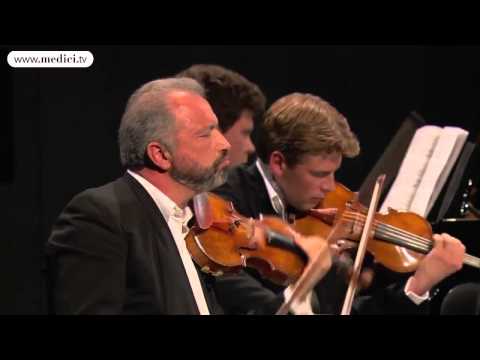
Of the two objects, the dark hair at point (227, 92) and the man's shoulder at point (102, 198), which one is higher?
the dark hair at point (227, 92)

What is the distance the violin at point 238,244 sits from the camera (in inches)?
88.5

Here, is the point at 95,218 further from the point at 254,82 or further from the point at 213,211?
the point at 254,82

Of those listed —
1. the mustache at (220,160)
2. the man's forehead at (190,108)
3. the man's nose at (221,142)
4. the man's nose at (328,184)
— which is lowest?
the man's nose at (328,184)

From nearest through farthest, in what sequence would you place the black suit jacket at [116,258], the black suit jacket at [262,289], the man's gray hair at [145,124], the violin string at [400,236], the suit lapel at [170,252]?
the black suit jacket at [116,258] < the suit lapel at [170,252] < the man's gray hair at [145,124] < the black suit jacket at [262,289] < the violin string at [400,236]

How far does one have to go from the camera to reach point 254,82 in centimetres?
269

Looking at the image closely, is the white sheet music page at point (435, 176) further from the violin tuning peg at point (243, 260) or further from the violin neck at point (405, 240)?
the violin tuning peg at point (243, 260)

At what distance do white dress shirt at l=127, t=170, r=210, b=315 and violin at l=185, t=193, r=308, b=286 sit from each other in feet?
0.09

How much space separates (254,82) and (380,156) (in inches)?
19.2

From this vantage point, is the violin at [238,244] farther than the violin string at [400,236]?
No

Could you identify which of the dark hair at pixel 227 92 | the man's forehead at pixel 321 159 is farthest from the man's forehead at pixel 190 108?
the man's forehead at pixel 321 159

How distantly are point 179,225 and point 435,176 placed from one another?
2.90 ft

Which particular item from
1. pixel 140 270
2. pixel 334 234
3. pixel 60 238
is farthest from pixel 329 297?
pixel 60 238

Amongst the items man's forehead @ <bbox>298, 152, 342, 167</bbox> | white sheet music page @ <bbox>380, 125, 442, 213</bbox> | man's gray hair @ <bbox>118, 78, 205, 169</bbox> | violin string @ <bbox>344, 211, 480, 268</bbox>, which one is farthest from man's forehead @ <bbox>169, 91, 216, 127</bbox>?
white sheet music page @ <bbox>380, 125, 442, 213</bbox>

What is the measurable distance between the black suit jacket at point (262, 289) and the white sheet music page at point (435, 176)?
0.24 m
